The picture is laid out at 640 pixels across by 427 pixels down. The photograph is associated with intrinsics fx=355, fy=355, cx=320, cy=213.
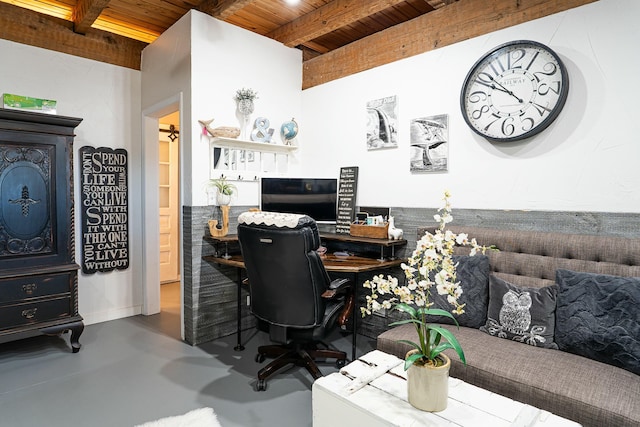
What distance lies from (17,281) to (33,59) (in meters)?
2.05

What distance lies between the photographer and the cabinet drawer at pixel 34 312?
2.73 meters

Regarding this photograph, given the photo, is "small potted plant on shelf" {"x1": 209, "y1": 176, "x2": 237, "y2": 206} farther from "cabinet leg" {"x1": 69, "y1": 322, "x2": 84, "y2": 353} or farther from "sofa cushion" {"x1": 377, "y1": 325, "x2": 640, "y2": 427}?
"sofa cushion" {"x1": 377, "y1": 325, "x2": 640, "y2": 427}

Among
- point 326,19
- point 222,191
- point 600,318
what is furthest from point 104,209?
point 600,318

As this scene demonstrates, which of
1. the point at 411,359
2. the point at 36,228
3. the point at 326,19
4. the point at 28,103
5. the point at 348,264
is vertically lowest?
the point at 411,359

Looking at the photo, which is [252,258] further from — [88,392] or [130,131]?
[130,131]

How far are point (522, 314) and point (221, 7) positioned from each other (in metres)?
3.24

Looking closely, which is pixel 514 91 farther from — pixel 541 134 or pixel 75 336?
pixel 75 336

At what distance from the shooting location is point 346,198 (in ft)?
11.4

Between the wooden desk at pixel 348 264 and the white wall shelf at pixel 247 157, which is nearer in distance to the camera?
the wooden desk at pixel 348 264

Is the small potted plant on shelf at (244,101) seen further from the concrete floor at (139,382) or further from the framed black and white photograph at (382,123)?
the concrete floor at (139,382)

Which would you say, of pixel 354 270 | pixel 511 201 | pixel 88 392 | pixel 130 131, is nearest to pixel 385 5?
pixel 511 201

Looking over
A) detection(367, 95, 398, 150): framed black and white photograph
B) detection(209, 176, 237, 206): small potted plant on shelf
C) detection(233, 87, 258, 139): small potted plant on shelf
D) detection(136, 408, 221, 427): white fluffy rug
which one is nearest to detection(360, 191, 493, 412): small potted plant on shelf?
detection(136, 408, 221, 427): white fluffy rug

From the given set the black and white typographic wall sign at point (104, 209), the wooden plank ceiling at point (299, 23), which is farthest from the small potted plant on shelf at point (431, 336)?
the black and white typographic wall sign at point (104, 209)

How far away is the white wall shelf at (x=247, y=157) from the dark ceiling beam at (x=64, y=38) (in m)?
1.62
